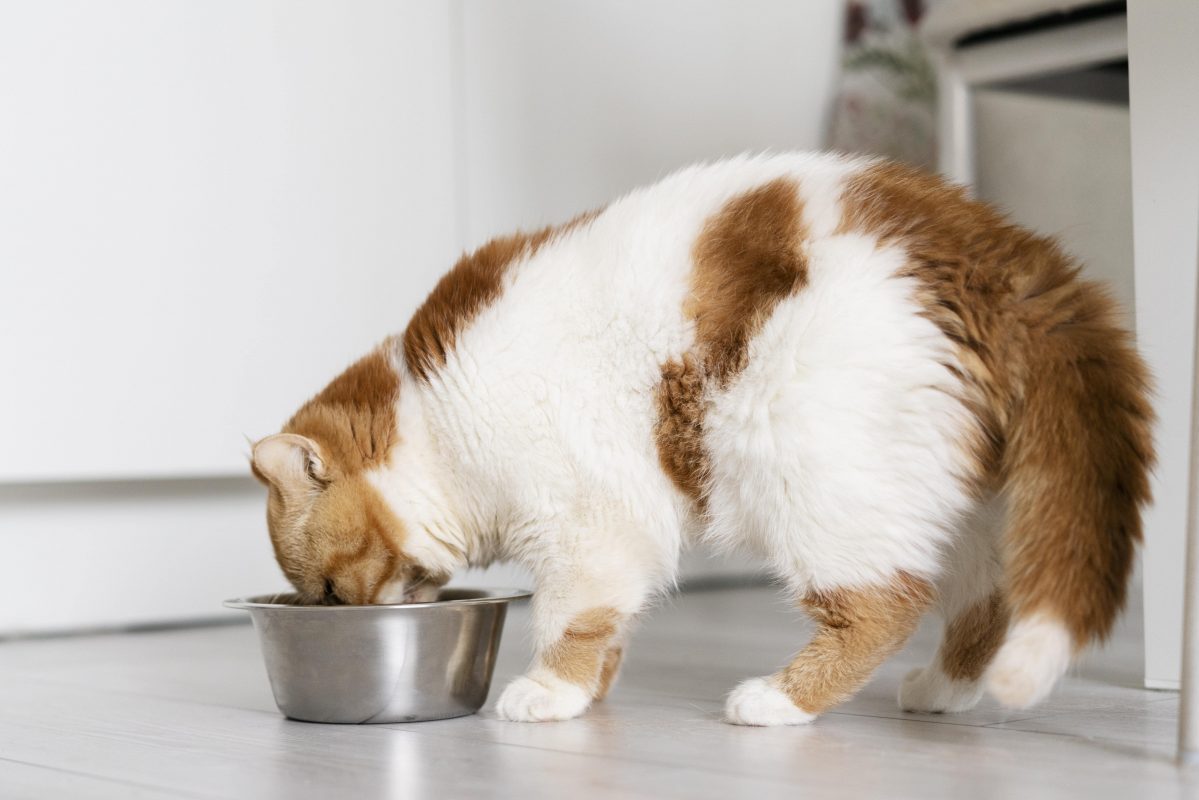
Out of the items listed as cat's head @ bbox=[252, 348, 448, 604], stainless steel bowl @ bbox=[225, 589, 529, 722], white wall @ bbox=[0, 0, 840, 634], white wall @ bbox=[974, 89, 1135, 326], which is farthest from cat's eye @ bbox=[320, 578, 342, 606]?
white wall @ bbox=[974, 89, 1135, 326]

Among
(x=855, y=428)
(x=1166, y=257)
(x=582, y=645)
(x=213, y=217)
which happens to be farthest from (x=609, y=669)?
(x=213, y=217)

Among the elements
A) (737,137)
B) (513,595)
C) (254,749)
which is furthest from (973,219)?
(737,137)

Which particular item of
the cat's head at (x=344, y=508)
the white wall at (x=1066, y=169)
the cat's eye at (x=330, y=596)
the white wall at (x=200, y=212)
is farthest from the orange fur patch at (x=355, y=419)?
the white wall at (x=1066, y=169)

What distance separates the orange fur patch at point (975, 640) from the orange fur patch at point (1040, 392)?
0.23 m

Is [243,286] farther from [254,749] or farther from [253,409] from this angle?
[254,749]

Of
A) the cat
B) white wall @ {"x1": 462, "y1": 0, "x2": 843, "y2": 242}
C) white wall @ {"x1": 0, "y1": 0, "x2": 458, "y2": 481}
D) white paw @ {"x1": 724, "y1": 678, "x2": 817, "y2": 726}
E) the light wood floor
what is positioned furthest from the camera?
white wall @ {"x1": 462, "y1": 0, "x2": 843, "y2": 242}

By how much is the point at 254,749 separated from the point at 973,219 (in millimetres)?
992

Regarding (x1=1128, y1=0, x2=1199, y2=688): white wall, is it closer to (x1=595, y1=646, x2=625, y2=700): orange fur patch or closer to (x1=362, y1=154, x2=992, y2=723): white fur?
(x1=362, y1=154, x2=992, y2=723): white fur

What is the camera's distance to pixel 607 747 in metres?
1.40

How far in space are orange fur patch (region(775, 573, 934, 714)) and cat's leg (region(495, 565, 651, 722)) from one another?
8.5 inches

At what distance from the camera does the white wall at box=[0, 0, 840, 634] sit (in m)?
2.43

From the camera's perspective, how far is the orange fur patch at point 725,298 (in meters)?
1.49

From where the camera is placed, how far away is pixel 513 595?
1.65 metres

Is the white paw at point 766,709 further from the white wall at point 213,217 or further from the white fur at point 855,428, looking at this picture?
the white wall at point 213,217
